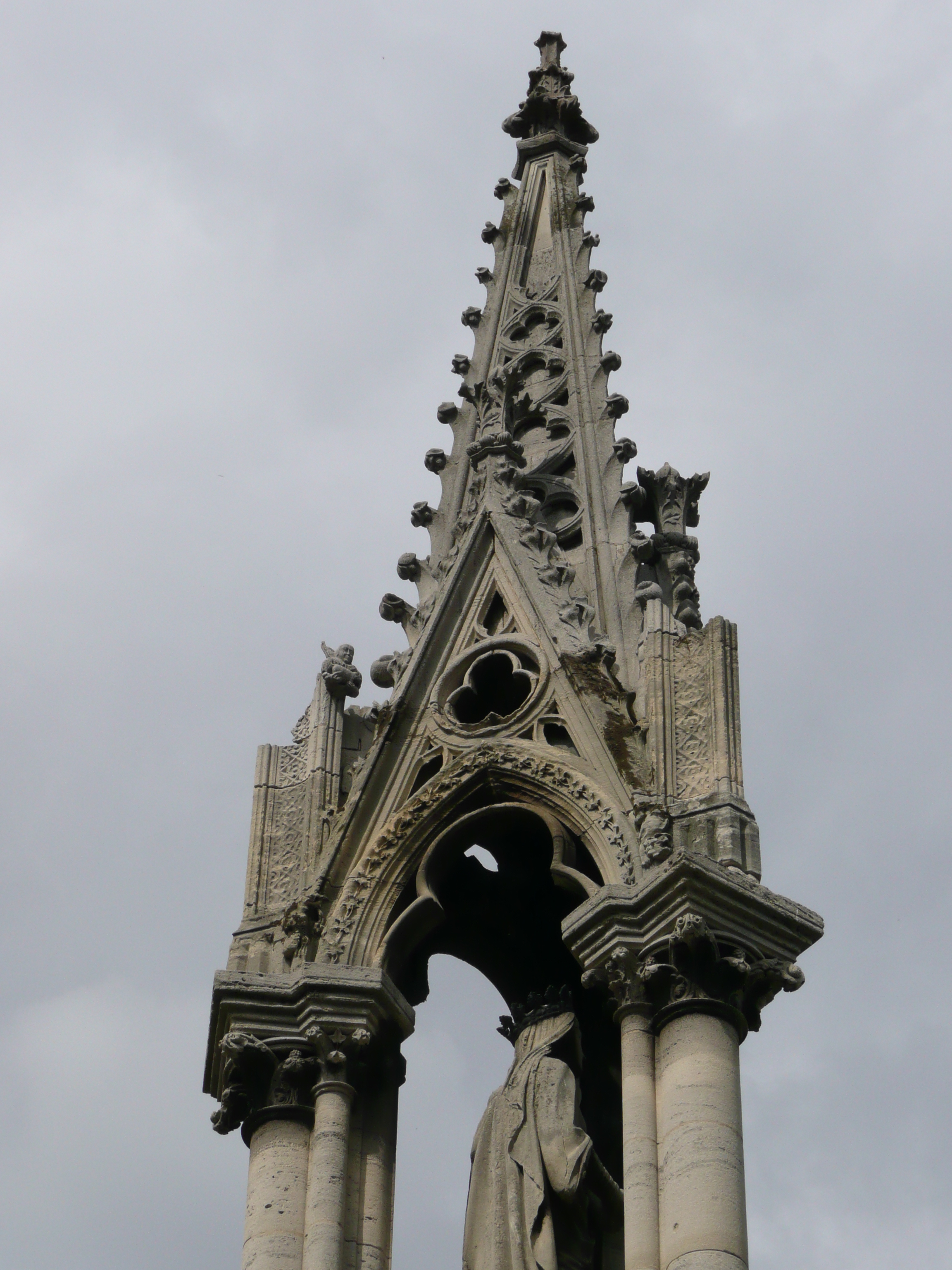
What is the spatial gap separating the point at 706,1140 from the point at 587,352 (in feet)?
26.8

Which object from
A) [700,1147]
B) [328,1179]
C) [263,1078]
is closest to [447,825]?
[263,1078]

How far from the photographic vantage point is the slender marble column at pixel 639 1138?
777 inches

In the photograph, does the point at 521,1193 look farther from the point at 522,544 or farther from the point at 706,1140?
the point at 522,544

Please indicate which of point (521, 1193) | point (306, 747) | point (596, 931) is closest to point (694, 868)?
point (596, 931)

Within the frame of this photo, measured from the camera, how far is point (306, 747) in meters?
23.7

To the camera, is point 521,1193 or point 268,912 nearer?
point 521,1193

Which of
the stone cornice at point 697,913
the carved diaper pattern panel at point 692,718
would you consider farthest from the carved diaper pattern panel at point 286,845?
the carved diaper pattern panel at point 692,718

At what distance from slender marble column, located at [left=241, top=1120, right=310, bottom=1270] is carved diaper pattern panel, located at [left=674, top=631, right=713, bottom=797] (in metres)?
3.24

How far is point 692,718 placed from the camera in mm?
22359

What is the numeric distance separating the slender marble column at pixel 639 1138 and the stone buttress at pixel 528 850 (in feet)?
0.06

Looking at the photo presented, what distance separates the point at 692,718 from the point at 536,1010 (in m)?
2.12

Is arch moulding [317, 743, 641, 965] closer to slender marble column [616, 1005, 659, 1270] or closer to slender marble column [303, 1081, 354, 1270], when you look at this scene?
slender marble column [303, 1081, 354, 1270]

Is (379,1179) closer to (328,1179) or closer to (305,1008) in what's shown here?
(328,1179)

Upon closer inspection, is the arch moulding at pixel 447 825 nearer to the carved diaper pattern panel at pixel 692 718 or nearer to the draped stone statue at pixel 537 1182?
the carved diaper pattern panel at pixel 692 718
